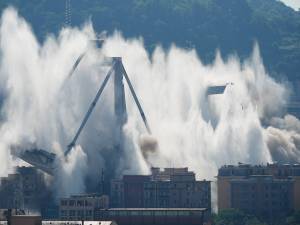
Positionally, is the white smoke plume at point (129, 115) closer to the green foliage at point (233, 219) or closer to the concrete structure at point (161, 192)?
the concrete structure at point (161, 192)

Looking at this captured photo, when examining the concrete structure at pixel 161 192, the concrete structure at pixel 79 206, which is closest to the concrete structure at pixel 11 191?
the concrete structure at pixel 79 206

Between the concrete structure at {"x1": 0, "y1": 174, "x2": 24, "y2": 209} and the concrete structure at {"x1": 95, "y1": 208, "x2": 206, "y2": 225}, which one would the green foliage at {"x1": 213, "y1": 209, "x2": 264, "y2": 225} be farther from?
the concrete structure at {"x1": 95, "y1": 208, "x2": 206, "y2": 225}

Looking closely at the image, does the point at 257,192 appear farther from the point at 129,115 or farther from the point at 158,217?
the point at 158,217

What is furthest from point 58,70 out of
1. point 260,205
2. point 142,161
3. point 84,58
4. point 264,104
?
point 264,104

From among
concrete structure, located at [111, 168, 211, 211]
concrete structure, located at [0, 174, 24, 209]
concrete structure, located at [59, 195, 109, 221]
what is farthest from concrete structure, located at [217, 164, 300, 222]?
concrete structure, located at [59, 195, 109, 221]

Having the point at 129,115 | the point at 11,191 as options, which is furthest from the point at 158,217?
the point at 129,115

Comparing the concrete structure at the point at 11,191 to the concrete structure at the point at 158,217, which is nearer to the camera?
the concrete structure at the point at 158,217

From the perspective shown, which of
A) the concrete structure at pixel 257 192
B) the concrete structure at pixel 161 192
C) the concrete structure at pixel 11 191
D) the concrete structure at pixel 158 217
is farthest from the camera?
the concrete structure at pixel 257 192
